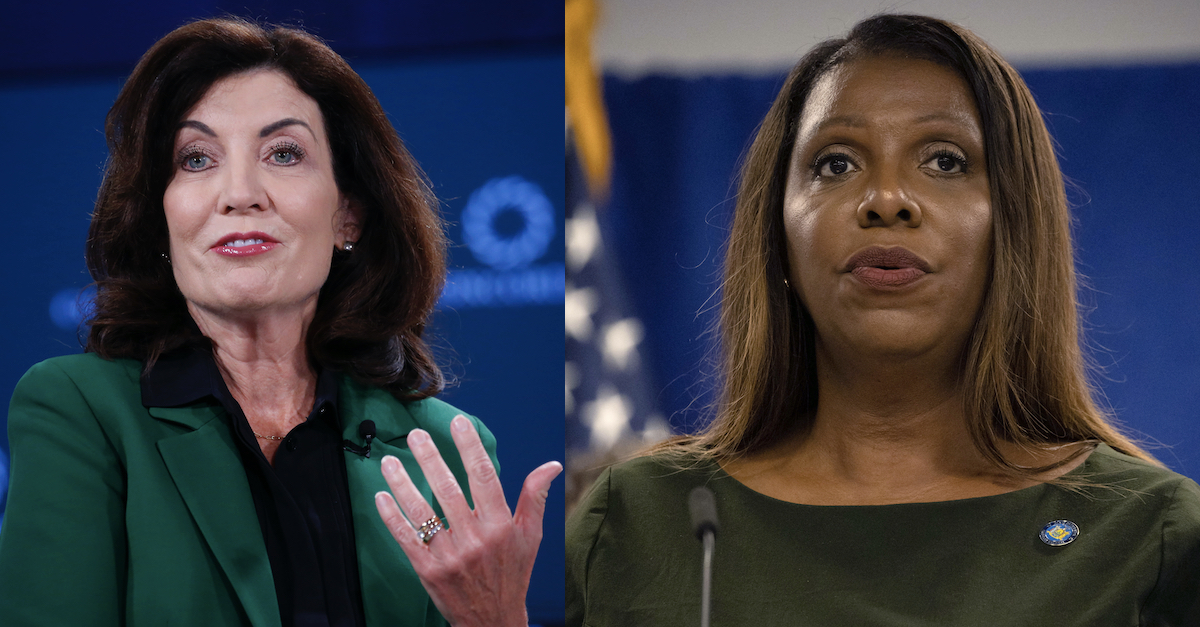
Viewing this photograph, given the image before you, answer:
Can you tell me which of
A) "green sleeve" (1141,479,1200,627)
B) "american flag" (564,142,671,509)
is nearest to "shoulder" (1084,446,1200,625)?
"green sleeve" (1141,479,1200,627)

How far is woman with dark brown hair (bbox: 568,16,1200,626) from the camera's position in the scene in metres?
1.50

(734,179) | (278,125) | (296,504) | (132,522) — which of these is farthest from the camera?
(734,179)

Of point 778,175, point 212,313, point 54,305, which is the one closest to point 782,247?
point 778,175

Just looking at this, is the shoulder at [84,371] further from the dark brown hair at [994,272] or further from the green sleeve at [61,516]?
the dark brown hair at [994,272]

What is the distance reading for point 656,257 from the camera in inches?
74.4

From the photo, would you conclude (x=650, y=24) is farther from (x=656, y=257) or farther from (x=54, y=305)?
(x=54, y=305)

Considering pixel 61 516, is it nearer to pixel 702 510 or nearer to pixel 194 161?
pixel 194 161

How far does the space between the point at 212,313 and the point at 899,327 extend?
48.1 inches

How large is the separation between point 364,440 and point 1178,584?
4.53ft

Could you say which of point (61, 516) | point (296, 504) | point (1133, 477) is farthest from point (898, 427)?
point (61, 516)

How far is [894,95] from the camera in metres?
1.61

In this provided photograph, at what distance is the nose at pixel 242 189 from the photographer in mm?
1685

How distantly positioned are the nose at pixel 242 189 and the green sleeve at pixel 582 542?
2.71 ft

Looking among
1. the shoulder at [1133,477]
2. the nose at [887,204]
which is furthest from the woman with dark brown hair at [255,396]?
the shoulder at [1133,477]
